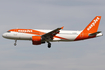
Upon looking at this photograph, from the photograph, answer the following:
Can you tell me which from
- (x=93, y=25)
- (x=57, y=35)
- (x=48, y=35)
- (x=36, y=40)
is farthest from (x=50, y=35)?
(x=93, y=25)

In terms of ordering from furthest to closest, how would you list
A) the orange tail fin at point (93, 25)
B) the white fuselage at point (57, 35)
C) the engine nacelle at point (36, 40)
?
the orange tail fin at point (93, 25), the white fuselage at point (57, 35), the engine nacelle at point (36, 40)

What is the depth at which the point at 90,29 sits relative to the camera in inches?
2714

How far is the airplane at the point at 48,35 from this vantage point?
63219 millimetres

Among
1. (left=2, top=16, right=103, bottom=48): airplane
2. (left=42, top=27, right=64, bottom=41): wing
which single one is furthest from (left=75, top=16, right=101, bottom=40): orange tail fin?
(left=42, top=27, right=64, bottom=41): wing

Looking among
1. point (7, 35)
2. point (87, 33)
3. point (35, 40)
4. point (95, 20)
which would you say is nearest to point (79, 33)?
point (87, 33)

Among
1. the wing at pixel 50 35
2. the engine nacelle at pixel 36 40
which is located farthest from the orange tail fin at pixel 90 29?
the engine nacelle at pixel 36 40

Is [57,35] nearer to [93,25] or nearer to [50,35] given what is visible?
[50,35]

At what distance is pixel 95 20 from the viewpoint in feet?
232

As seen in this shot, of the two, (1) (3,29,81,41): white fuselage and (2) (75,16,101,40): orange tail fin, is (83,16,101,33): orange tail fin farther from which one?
(1) (3,29,81,41): white fuselage

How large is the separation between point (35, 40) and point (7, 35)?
22.5 ft

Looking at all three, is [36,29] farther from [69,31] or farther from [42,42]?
[69,31]

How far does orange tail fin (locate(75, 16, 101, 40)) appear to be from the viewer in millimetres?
66875

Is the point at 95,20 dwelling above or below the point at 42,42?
above

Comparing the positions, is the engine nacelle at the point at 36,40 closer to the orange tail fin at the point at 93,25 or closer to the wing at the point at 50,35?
the wing at the point at 50,35
